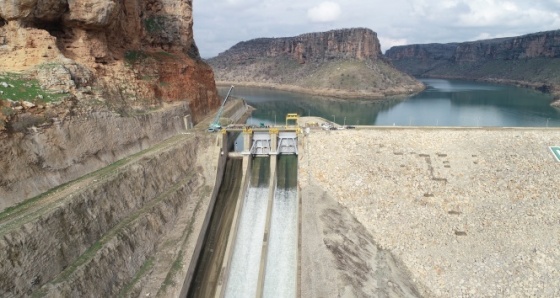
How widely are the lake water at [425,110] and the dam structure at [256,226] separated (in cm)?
3521

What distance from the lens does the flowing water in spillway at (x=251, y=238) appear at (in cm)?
2491

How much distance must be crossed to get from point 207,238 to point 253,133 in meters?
13.9

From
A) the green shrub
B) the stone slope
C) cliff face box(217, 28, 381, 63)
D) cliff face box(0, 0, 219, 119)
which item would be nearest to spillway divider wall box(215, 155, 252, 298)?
the stone slope

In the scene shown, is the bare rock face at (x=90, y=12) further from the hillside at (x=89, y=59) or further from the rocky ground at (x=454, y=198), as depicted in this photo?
the rocky ground at (x=454, y=198)

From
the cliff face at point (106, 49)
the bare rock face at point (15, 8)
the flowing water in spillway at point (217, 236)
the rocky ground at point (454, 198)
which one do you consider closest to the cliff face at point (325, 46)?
the cliff face at point (106, 49)

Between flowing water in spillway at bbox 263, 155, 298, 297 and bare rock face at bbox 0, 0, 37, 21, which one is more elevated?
bare rock face at bbox 0, 0, 37, 21

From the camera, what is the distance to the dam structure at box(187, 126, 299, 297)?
24.8 metres

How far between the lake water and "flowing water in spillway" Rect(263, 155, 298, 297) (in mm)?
37972

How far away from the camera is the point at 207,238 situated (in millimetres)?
28141

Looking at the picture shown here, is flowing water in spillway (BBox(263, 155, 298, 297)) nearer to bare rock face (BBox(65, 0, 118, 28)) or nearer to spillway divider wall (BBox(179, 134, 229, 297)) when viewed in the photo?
spillway divider wall (BBox(179, 134, 229, 297))

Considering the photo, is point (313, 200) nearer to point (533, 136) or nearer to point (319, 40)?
point (533, 136)

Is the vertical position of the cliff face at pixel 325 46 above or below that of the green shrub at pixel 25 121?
above

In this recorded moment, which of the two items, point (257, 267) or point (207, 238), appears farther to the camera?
point (207, 238)

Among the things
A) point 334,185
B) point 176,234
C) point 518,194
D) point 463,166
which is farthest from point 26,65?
point 518,194
